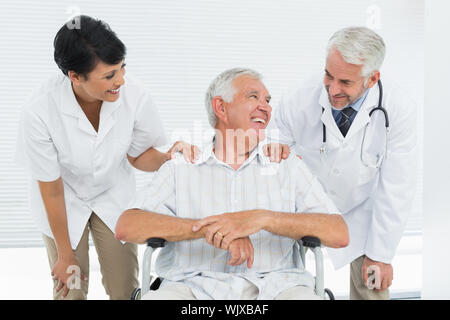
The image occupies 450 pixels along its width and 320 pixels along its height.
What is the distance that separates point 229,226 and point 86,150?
691 mm

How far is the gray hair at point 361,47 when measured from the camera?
168 centimetres

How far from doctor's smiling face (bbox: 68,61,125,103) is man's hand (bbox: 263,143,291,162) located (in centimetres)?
57

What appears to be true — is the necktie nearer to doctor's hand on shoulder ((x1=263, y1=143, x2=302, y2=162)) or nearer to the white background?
doctor's hand on shoulder ((x1=263, y1=143, x2=302, y2=162))

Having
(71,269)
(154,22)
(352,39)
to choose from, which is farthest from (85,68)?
(154,22)

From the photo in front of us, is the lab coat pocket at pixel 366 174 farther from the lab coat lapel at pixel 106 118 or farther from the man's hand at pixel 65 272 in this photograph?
the man's hand at pixel 65 272

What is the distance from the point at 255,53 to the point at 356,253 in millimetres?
1326

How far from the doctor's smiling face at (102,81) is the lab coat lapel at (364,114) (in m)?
0.89

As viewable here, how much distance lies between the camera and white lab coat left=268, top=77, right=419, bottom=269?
71.3 inches

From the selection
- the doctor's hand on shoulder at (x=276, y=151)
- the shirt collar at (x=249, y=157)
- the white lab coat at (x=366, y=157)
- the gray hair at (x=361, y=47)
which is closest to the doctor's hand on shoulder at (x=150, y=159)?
the shirt collar at (x=249, y=157)

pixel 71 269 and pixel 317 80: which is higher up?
pixel 317 80

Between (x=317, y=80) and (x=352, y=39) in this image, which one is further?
(x=317, y=80)

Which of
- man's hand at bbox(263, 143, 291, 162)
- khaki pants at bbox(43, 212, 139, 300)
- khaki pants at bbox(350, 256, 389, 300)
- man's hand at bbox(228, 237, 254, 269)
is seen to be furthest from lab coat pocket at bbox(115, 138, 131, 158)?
khaki pants at bbox(350, 256, 389, 300)

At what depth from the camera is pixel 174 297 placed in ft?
4.91

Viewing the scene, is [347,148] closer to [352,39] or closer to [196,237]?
[352,39]
